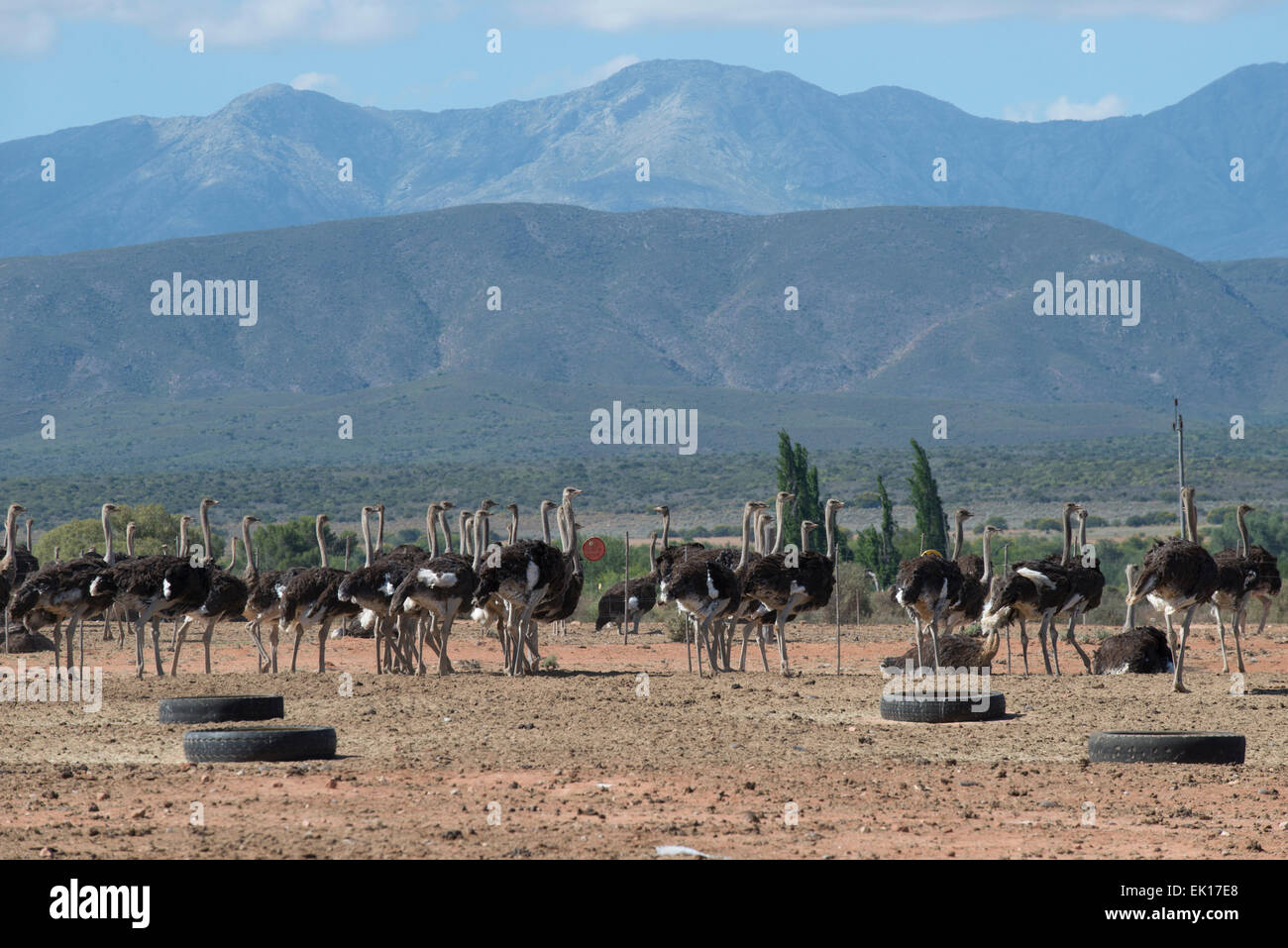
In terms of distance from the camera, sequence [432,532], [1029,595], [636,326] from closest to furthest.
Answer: [1029,595]
[432,532]
[636,326]

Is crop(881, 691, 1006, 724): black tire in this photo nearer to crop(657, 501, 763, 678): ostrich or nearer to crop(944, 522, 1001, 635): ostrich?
crop(657, 501, 763, 678): ostrich

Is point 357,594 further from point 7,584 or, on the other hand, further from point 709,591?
point 7,584

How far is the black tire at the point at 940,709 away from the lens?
1705 cm

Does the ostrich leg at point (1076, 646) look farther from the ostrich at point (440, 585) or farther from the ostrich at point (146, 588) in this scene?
the ostrich at point (146, 588)

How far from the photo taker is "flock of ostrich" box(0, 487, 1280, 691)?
20531mm

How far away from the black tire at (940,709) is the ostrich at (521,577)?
16.0ft

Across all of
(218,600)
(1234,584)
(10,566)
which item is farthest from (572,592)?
(10,566)

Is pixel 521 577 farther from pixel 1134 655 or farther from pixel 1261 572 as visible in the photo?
pixel 1261 572

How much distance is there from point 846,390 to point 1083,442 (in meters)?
Result: 39.1

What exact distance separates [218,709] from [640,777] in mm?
4620

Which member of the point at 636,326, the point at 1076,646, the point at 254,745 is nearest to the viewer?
the point at 254,745

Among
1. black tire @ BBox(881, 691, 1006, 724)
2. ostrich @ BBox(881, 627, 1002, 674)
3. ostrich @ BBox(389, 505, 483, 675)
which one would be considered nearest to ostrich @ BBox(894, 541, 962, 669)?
ostrich @ BBox(881, 627, 1002, 674)

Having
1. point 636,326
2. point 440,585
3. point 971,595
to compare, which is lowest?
point 971,595

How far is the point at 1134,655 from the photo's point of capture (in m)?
22.1
